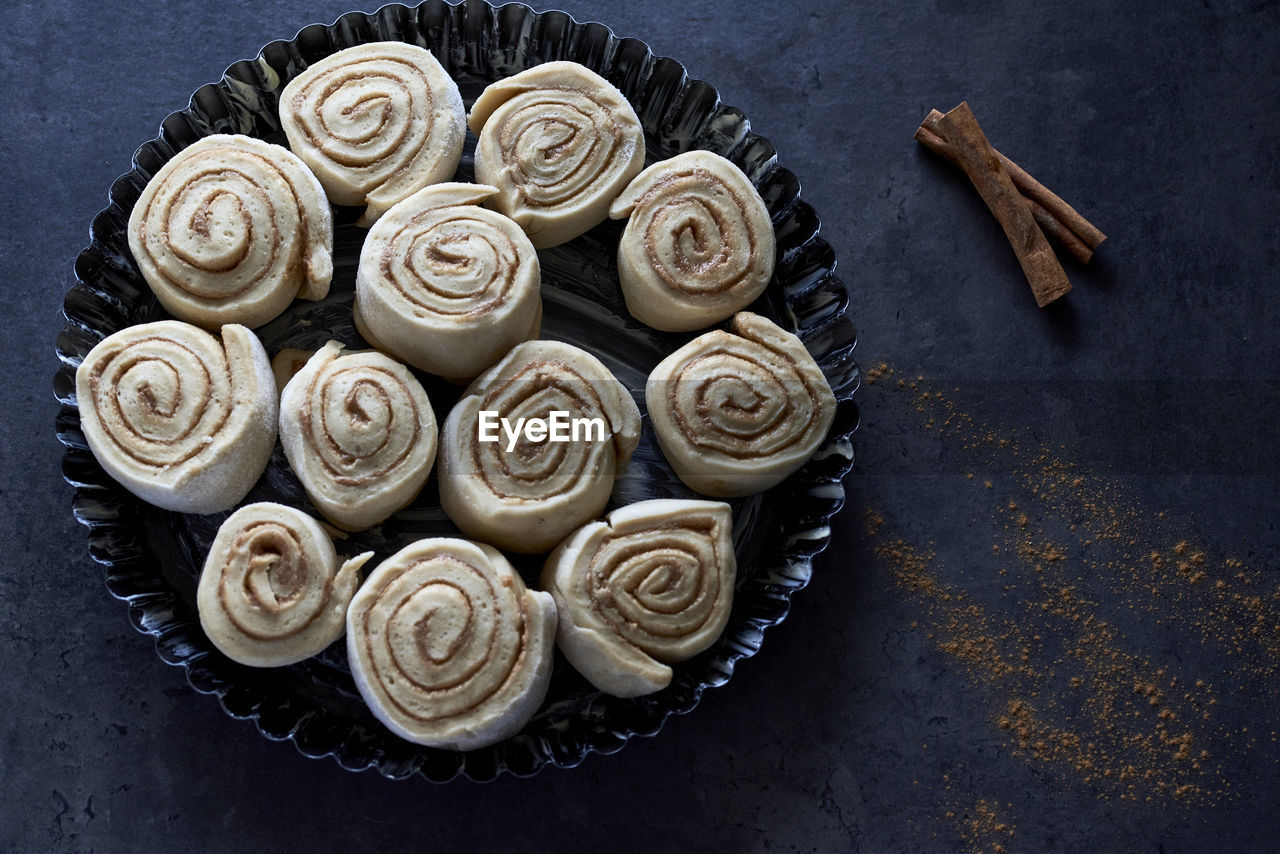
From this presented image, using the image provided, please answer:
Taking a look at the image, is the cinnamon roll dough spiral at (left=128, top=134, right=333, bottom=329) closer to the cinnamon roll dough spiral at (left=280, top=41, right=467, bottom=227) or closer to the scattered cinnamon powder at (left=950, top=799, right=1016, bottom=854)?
the cinnamon roll dough spiral at (left=280, top=41, right=467, bottom=227)

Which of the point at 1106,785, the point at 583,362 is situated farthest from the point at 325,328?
the point at 1106,785

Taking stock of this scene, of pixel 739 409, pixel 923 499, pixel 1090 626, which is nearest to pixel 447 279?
pixel 739 409

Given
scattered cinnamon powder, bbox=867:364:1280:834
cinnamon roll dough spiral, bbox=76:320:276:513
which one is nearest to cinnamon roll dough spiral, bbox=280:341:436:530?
cinnamon roll dough spiral, bbox=76:320:276:513

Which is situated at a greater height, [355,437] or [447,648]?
[355,437]

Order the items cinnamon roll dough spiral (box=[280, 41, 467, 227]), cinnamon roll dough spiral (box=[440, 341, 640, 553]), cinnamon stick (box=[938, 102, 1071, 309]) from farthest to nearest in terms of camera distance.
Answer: cinnamon stick (box=[938, 102, 1071, 309]), cinnamon roll dough spiral (box=[280, 41, 467, 227]), cinnamon roll dough spiral (box=[440, 341, 640, 553])

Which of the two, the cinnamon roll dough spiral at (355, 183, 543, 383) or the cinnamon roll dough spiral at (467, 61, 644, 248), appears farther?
the cinnamon roll dough spiral at (467, 61, 644, 248)

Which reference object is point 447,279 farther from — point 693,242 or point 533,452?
point 693,242
